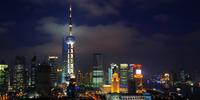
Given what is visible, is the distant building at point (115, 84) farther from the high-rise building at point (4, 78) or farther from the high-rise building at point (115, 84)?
the high-rise building at point (4, 78)

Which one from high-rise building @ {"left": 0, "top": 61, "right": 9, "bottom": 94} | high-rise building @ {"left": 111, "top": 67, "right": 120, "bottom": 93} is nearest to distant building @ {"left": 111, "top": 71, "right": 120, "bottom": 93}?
high-rise building @ {"left": 111, "top": 67, "right": 120, "bottom": 93}

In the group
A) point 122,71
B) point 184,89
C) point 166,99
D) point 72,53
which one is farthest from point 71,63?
point 166,99

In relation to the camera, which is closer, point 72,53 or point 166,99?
point 166,99

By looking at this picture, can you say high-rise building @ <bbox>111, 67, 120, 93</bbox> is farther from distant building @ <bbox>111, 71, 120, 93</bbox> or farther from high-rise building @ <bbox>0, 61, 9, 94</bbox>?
high-rise building @ <bbox>0, 61, 9, 94</bbox>

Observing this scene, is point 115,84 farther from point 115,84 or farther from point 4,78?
point 4,78

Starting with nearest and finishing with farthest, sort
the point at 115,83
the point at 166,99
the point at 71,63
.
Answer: the point at 166,99, the point at 115,83, the point at 71,63

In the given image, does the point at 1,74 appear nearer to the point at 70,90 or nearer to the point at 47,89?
the point at 47,89

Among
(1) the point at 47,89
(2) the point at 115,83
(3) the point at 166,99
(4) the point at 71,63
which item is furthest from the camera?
(4) the point at 71,63

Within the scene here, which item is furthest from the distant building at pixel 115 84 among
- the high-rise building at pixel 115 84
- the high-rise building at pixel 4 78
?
the high-rise building at pixel 4 78

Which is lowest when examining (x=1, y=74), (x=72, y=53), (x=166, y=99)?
(x=166, y=99)

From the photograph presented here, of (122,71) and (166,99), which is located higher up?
(122,71)

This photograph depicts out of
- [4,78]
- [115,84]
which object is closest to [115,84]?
[115,84]
